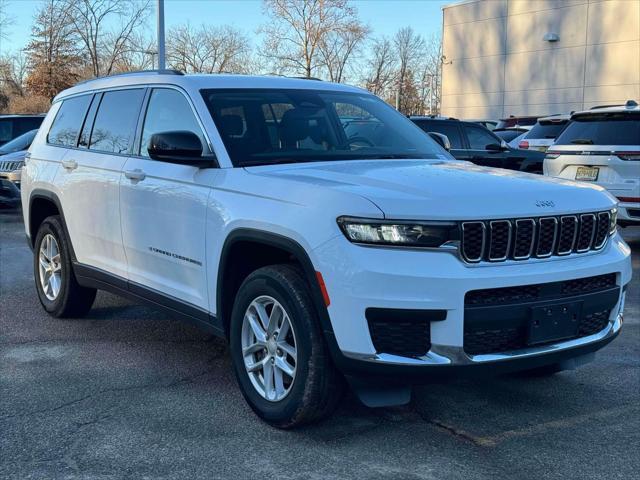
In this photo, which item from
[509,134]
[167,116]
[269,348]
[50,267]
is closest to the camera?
[269,348]

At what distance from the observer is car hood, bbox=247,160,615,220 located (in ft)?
11.5

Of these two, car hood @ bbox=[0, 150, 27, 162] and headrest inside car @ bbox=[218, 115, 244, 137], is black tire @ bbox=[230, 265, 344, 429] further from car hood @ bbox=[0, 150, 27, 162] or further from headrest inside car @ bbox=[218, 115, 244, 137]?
car hood @ bbox=[0, 150, 27, 162]

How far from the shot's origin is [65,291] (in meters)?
6.16

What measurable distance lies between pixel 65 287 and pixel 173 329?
3.04ft

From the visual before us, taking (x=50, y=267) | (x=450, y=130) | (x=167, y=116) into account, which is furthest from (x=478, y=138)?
(x=167, y=116)

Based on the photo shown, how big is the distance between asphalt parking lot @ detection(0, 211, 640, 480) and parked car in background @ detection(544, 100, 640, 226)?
4255 millimetres

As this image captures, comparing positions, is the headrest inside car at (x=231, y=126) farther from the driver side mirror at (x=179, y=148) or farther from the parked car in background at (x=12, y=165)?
the parked car in background at (x=12, y=165)

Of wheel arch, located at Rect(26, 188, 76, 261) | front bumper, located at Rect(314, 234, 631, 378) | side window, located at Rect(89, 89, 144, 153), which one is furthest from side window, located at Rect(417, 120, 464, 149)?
front bumper, located at Rect(314, 234, 631, 378)

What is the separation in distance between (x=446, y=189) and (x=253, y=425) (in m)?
1.59

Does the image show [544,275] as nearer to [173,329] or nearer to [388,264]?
[388,264]

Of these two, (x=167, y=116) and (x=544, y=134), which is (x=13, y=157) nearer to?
(x=544, y=134)

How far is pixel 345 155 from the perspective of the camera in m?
4.72

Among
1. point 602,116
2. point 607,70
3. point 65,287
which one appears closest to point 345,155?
point 65,287

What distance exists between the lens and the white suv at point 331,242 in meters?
3.47
